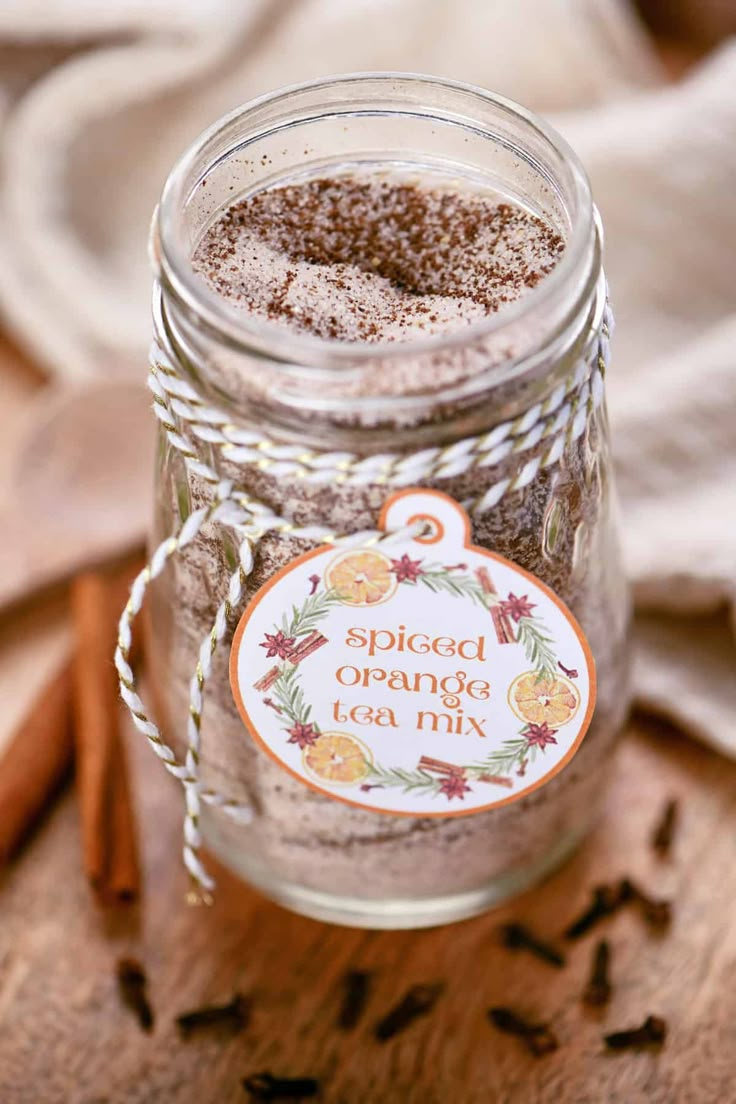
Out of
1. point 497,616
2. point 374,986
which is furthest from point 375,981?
point 497,616

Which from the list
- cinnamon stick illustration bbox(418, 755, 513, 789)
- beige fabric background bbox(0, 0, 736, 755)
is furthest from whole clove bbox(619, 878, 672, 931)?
cinnamon stick illustration bbox(418, 755, 513, 789)

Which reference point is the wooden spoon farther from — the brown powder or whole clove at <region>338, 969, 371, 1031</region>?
whole clove at <region>338, 969, 371, 1031</region>

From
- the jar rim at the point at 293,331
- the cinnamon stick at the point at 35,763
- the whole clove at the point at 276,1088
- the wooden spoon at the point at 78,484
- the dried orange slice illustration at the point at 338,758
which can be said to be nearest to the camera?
the jar rim at the point at 293,331

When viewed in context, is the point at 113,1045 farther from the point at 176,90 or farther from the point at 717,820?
the point at 176,90

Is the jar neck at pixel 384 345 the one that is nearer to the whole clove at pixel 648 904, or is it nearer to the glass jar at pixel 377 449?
the glass jar at pixel 377 449

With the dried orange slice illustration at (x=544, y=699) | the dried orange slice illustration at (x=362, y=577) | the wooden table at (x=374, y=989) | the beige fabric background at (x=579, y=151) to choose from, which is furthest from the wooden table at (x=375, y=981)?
the dried orange slice illustration at (x=362, y=577)
